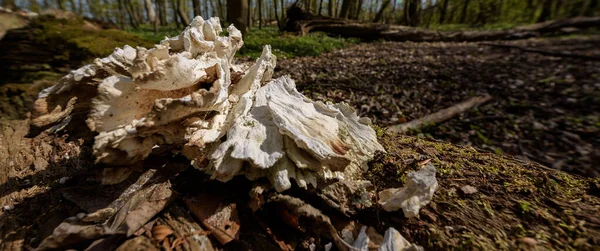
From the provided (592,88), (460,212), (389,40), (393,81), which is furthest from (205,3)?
(460,212)

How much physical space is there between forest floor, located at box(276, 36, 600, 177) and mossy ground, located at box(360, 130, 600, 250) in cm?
158

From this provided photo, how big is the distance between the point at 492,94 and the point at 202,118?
6.68m

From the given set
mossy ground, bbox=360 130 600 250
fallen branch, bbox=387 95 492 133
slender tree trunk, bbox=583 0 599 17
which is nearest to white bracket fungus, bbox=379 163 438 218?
mossy ground, bbox=360 130 600 250

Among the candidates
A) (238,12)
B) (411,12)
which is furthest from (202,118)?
(411,12)

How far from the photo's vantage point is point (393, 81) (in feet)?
21.7

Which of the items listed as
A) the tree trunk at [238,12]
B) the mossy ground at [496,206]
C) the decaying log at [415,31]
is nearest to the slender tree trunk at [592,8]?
the decaying log at [415,31]

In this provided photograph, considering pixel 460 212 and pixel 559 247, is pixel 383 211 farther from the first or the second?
pixel 559 247

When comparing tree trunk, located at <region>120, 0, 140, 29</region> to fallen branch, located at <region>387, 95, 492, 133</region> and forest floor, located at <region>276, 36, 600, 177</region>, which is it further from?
fallen branch, located at <region>387, 95, 492, 133</region>

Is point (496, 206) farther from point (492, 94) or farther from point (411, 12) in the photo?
point (411, 12)

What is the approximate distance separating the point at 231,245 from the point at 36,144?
211cm

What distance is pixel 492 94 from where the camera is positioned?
19.9ft

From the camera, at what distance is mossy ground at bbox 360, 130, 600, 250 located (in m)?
1.21

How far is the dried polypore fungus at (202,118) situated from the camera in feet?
3.86

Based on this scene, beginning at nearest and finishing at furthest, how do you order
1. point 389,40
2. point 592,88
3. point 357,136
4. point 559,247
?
point 559,247, point 357,136, point 592,88, point 389,40
